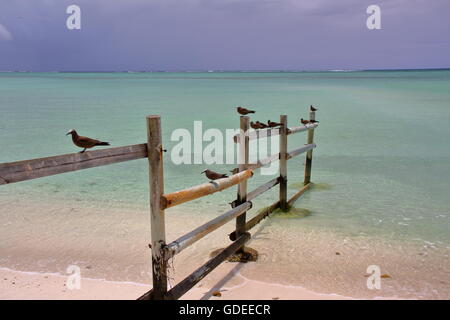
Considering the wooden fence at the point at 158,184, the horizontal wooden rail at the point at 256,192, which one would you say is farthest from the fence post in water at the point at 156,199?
the horizontal wooden rail at the point at 256,192

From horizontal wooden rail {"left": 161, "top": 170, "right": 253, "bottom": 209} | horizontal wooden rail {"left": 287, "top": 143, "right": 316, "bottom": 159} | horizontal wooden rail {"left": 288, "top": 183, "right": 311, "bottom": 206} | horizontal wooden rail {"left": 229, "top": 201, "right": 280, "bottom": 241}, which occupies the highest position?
horizontal wooden rail {"left": 161, "top": 170, "right": 253, "bottom": 209}

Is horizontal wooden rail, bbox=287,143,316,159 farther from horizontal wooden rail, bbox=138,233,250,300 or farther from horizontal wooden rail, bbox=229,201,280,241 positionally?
horizontal wooden rail, bbox=138,233,250,300

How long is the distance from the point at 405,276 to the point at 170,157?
9.18 m

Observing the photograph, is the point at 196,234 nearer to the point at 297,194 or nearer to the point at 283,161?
the point at 283,161

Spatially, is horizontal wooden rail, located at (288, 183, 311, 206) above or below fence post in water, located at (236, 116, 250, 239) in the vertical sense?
below

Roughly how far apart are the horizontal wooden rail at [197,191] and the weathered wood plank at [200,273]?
83cm

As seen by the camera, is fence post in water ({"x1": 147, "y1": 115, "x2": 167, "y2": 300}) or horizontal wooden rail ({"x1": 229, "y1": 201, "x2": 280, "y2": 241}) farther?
horizontal wooden rail ({"x1": 229, "y1": 201, "x2": 280, "y2": 241})

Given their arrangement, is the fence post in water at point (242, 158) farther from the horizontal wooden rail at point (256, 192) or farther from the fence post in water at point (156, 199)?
the fence post in water at point (156, 199)

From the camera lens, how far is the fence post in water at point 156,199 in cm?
344

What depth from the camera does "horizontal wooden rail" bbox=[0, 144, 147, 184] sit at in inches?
101

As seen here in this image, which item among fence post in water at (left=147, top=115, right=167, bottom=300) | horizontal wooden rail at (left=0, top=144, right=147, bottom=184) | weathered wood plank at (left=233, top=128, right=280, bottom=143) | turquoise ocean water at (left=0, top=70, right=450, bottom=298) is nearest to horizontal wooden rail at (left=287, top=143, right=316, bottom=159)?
weathered wood plank at (left=233, top=128, right=280, bottom=143)

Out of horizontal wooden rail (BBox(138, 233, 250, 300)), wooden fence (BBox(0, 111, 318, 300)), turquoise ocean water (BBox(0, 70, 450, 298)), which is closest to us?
wooden fence (BBox(0, 111, 318, 300))

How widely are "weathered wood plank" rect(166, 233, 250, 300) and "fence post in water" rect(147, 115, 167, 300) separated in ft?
0.64
